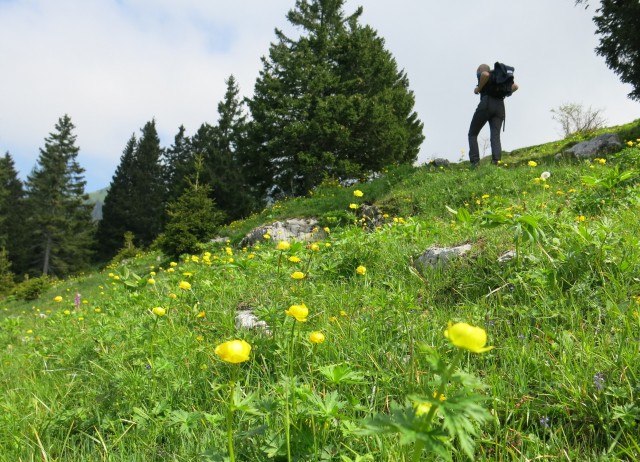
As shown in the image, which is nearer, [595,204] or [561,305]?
[561,305]

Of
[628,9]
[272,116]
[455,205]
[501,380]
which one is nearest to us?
[501,380]

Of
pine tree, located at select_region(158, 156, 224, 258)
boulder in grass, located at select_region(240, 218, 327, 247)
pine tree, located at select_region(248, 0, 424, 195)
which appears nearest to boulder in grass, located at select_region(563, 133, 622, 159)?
boulder in grass, located at select_region(240, 218, 327, 247)

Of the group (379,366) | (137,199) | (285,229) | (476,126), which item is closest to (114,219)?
(137,199)

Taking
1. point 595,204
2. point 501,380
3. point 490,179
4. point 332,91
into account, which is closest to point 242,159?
point 332,91

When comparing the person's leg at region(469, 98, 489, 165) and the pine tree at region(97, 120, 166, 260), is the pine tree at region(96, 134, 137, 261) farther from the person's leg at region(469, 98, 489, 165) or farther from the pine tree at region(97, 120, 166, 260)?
the person's leg at region(469, 98, 489, 165)

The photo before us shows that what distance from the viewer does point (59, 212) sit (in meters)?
36.6

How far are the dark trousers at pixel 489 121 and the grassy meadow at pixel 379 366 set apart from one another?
203 inches

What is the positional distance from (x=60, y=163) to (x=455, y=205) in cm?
4319

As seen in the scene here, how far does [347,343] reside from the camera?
192cm

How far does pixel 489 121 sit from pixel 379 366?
816 centimetres

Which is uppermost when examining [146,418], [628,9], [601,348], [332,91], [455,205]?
[332,91]

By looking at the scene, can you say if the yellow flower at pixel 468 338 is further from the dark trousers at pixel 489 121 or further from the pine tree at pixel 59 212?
the pine tree at pixel 59 212

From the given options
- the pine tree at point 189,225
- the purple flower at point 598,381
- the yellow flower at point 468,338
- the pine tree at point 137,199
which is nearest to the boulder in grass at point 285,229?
the pine tree at point 189,225

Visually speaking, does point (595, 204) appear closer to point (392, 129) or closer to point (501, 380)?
point (501, 380)
